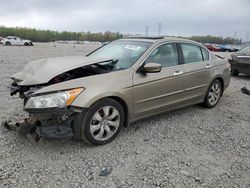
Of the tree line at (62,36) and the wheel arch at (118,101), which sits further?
the tree line at (62,36)

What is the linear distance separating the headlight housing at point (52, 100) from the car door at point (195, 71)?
2.25 m

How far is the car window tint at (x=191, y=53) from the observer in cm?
419

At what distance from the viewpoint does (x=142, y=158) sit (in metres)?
2.91

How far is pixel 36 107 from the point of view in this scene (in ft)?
8.83

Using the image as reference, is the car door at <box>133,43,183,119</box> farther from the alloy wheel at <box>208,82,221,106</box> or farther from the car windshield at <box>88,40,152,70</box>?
the alloy wheel at <box>208,82,221,106</box>

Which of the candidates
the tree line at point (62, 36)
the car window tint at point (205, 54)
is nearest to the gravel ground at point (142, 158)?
the car window tint at point (205, 54)

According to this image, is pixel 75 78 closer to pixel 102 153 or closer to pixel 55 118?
pixel 55 118

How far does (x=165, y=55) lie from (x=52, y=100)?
2113 mm

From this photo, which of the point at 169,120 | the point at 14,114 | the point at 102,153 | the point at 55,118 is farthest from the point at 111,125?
the point at 14,114

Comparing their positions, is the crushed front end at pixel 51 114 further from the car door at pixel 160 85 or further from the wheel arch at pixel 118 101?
the car door at pixel 160 85

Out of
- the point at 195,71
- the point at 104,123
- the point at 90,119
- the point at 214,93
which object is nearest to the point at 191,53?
the point at 195,71

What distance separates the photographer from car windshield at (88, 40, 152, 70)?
11.5ft

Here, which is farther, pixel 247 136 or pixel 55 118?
pixel 247 136

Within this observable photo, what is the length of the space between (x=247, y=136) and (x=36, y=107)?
3275 millimetres
